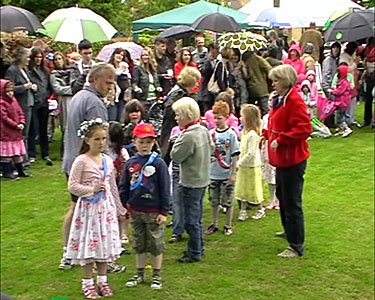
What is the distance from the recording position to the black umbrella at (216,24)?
46.9ft

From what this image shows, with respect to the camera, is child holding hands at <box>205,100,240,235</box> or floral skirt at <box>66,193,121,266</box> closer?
floral skirt at <box>66,193,121,266</box>

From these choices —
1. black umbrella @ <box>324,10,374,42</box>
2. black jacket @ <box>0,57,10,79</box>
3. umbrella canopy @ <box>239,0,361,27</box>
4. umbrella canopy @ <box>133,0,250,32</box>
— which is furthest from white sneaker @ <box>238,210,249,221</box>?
umbrella canopy @ <box>133,0,250,32</box>

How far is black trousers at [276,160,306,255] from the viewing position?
6.09 metres

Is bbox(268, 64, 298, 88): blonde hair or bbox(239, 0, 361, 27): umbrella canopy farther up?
bbox(239, 0, 361, 27): umbrella canopy

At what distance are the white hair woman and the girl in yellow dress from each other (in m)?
1.34

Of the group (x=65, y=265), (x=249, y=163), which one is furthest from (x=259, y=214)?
(x=65, y=265)

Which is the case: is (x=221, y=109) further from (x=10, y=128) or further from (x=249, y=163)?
(x=10, y=128)

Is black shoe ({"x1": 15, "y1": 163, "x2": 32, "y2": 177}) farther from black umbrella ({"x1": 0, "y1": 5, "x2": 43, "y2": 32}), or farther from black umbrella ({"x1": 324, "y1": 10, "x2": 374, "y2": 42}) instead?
black umbrella ({"x1": 324, "y1": 10, "x2": 374, "y2": 42})

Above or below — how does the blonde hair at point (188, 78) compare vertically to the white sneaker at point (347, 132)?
above

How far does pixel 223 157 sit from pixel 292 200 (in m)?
1.06

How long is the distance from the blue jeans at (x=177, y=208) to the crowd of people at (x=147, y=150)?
0.4 inches

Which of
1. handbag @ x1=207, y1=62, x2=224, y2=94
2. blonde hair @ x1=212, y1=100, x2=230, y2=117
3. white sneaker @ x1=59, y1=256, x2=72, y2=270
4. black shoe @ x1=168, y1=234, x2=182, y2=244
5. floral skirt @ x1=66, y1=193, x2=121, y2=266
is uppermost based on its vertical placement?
blonde hair @ x1=212, y1=100, x2=230, y2=117

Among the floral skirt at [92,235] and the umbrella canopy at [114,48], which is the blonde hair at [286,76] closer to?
the floral skirt at [92,235]

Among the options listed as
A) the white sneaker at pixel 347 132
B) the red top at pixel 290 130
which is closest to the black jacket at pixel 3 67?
the red top at pixel 290 130
